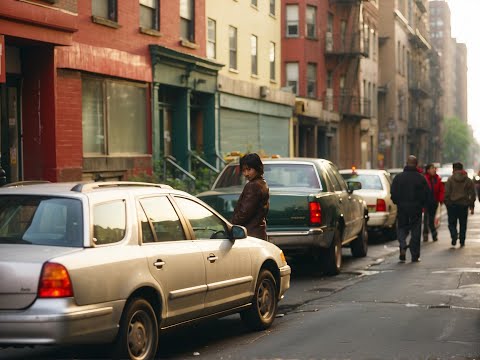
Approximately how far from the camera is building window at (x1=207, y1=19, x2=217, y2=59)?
30.2 meters

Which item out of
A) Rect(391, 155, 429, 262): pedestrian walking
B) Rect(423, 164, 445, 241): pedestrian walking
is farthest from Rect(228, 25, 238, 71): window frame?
Rect(391, 155, 429, 262): pedestrian walking

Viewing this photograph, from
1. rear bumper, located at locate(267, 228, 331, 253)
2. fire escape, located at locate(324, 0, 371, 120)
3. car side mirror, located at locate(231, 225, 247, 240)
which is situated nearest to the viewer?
car side mirror, located at locate(231, 225, 247, 240)

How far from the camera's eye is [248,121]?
34.5m

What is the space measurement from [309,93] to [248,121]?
13.7 m

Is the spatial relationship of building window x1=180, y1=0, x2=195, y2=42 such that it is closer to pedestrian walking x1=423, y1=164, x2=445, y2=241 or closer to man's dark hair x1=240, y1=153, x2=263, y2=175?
pedestrian walking x1=423, y1=164, x2=445, y2=241

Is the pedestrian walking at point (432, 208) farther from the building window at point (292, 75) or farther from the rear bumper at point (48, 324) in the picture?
the building window at point (292, 75)

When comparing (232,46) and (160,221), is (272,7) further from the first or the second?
(160,221)

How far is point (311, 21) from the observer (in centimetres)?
4788

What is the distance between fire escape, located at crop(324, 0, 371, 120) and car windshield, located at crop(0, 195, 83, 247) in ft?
139

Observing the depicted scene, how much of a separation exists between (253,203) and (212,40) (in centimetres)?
2007

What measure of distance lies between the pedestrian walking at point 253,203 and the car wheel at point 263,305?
1.07m

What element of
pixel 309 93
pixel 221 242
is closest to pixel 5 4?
pixel 221 242

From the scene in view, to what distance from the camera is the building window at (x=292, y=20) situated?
47125mm

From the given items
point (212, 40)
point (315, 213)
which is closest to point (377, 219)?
point (315, 213)
